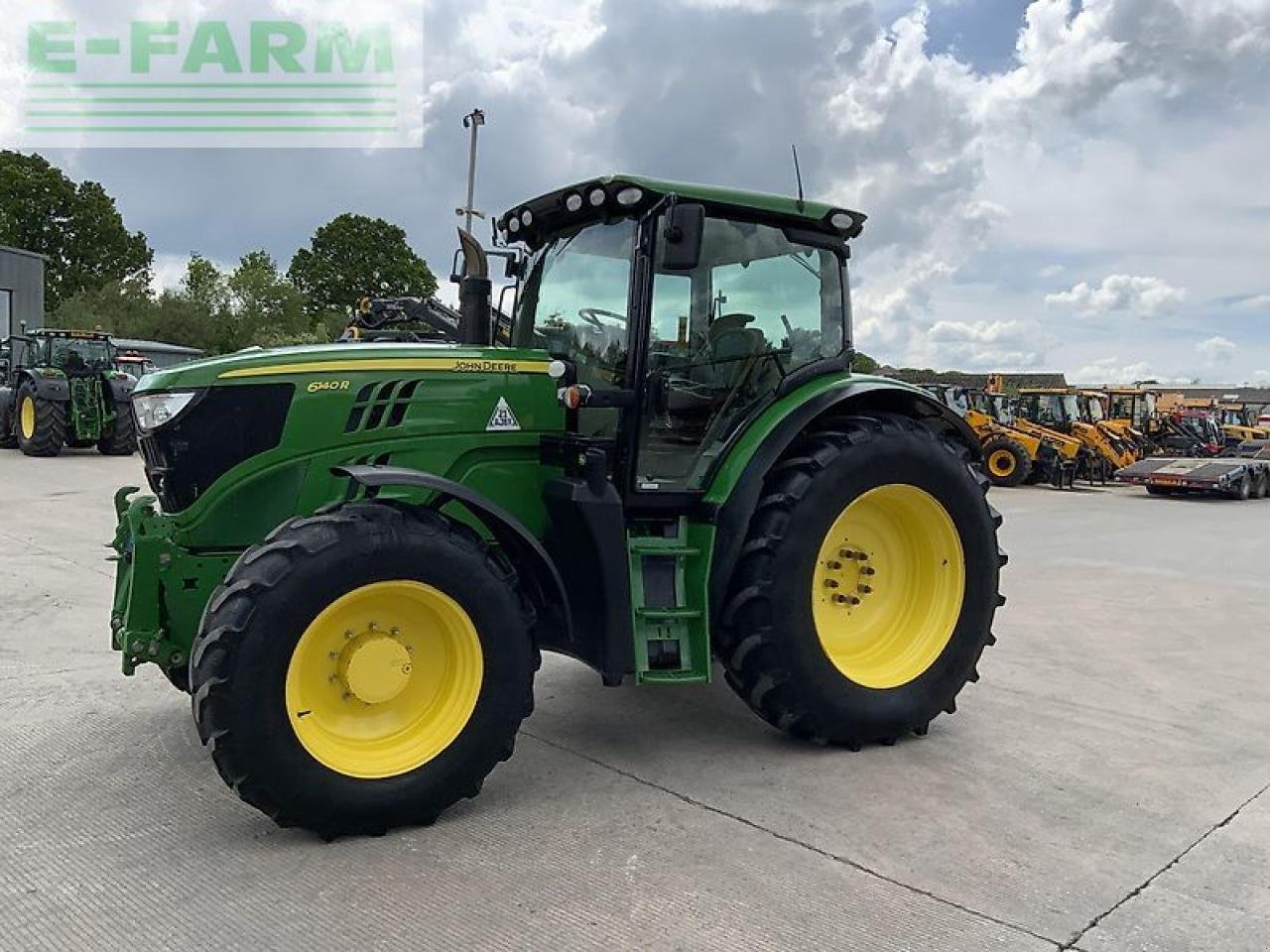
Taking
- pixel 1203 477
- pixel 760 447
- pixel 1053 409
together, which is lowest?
pixel 1203 477

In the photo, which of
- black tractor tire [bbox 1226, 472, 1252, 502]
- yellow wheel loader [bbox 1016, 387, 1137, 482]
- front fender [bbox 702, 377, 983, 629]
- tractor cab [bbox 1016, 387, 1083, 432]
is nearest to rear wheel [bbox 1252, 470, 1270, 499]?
black tractor tire [bbox 1226, 472, 1252, 502]

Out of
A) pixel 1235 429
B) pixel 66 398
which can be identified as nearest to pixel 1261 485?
pixel 1235 429

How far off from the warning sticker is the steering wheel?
57cm

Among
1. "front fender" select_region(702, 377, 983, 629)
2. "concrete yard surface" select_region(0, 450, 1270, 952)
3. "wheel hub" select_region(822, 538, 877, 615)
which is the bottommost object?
"concrete yard surface" select_region(0, 450, 1270, 952)

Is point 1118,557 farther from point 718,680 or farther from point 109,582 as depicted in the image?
point 109,582

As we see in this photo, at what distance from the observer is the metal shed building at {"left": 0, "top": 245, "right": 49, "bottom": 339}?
3253cm

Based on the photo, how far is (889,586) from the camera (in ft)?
15.5

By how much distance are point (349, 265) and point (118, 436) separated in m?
34.6

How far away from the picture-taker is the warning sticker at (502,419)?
156 inches

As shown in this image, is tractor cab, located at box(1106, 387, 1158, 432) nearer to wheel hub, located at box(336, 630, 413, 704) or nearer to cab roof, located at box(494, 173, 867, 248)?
cab roof, located at box(494, 173, 867, 248)

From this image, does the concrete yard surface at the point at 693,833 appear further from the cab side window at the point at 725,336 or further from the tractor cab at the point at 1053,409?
the tractor cab at the point at 1053,409

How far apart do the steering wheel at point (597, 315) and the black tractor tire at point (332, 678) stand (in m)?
1.13

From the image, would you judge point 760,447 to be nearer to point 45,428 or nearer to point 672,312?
point 672,312

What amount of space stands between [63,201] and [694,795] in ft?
160
